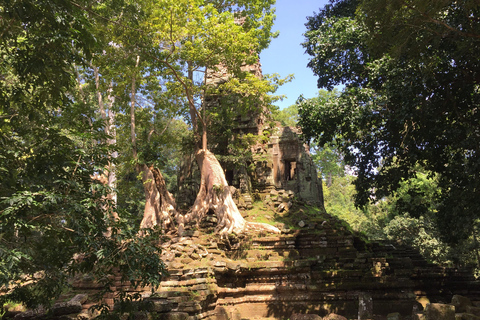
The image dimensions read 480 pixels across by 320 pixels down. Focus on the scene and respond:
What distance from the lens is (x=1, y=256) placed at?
14.5ft

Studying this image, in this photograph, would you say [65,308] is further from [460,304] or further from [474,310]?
[460,304]

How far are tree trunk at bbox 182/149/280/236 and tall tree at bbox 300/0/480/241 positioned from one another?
372 cm

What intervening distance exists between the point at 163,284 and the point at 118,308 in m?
3.47

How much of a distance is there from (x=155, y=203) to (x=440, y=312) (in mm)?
10678

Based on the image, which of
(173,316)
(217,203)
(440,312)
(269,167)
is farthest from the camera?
(269,167)

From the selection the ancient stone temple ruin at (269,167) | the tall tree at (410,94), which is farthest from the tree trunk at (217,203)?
the tall tree at (410,94)

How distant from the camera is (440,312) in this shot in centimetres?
583

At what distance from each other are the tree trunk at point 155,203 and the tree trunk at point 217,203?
0.63m

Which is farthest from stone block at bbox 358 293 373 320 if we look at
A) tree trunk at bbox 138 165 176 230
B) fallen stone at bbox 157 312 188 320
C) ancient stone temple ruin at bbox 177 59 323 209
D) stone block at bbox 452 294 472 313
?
ancient stone temple ruin at bbox 177 59 323 209

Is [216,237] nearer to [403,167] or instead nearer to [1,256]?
[403,167]

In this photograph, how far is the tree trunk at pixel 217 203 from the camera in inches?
507

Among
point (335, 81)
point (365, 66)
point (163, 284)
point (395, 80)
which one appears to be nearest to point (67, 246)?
point (163, 284)

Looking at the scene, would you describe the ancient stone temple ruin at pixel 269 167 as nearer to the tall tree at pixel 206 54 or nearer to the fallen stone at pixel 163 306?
the tall tree at pixel 206 54

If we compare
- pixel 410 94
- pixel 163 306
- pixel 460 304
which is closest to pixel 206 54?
pixel 410 94
